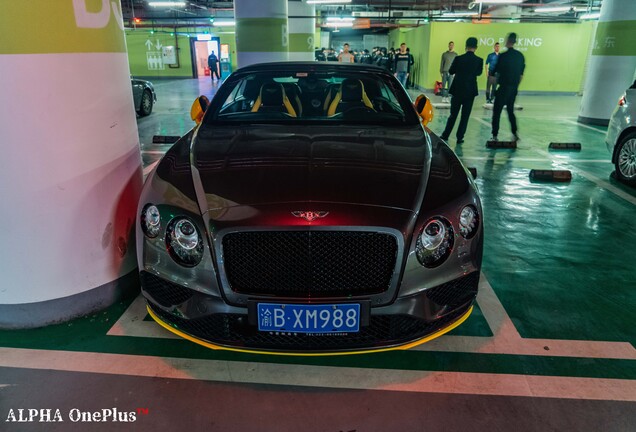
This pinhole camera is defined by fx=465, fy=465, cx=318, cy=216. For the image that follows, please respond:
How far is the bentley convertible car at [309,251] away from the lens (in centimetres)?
198

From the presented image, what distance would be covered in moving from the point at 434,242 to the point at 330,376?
839mm

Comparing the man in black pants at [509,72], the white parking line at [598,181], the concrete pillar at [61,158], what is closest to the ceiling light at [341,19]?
the man in black pants at [509,72]

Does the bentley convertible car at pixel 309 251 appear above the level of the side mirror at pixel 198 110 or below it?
below

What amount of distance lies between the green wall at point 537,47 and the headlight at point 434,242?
16875mm

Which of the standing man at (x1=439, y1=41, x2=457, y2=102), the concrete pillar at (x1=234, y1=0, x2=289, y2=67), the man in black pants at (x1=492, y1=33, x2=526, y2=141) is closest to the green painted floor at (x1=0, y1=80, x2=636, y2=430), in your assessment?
the man in black pants at (x1=492, y1=33, x2=526, y2=141)

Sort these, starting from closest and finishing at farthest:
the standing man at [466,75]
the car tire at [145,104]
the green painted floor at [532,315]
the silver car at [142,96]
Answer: the green painted floor at [532,315], the standing man at [466,75], the silver car at [142,96], the car tire at [145,104]

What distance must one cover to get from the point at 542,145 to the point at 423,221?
23.3 feet

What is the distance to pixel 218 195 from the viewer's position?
7.02 ft

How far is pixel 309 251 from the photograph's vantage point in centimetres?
198

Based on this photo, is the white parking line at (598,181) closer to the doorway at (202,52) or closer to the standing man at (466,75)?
the standing man at (466,75)

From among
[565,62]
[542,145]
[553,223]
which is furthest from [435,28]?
[553,223]

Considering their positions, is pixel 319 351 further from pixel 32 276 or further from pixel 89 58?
pixel 89 58

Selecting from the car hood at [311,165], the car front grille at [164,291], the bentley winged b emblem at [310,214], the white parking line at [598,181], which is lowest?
the white parking line at [598,181]

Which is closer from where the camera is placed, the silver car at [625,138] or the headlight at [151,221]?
the headlight at [151,221]
